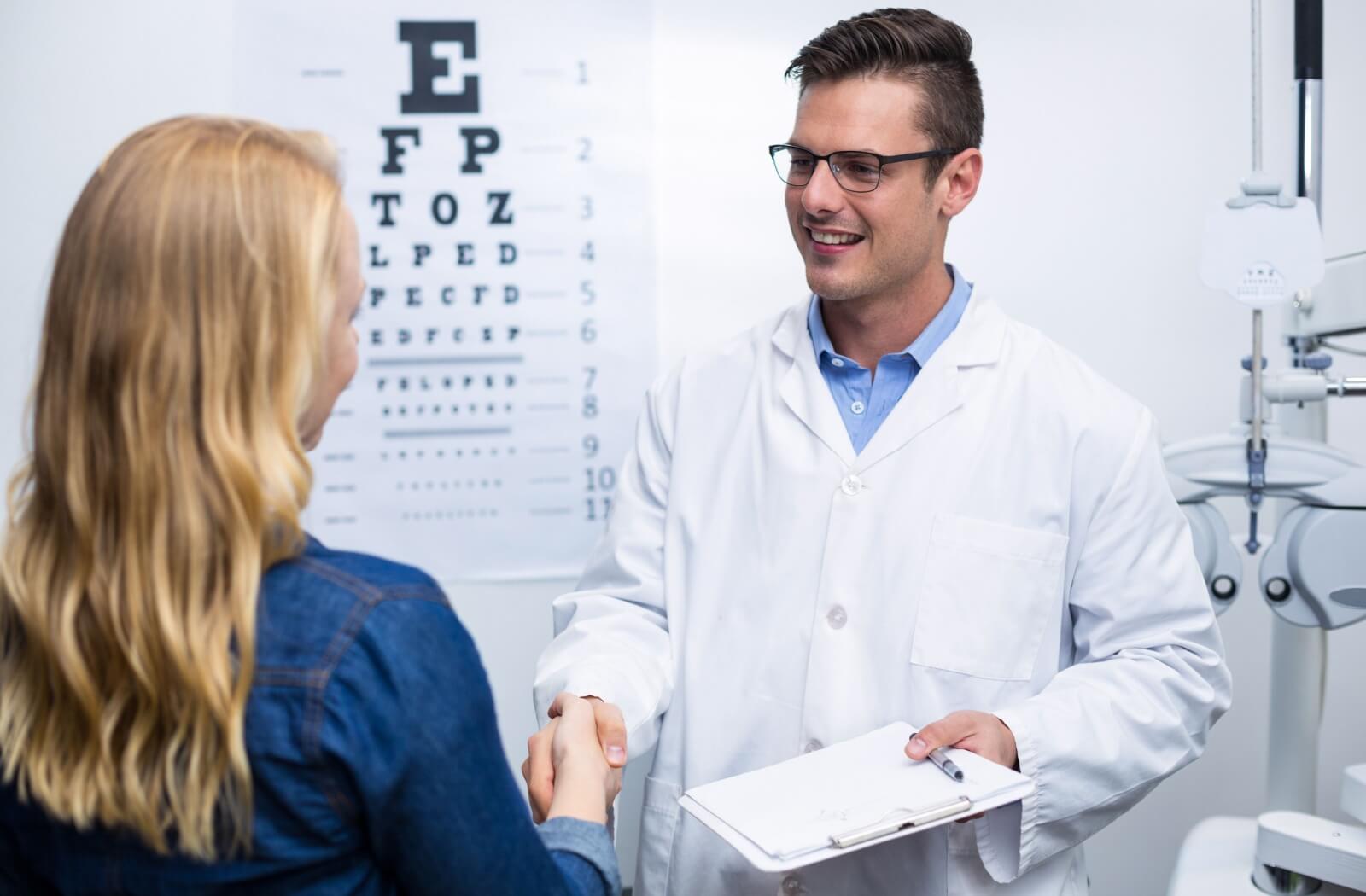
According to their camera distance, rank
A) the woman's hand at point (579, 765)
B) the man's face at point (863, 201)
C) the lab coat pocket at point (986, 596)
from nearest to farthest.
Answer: the woman's hand at point (579, 765) → the lab coat pocket at point (986, 596) → the man's face at point (863, 201)

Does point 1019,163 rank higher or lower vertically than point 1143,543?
higher

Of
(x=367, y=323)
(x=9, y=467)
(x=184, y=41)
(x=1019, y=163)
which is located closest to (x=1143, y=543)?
(x=1019, y=163)

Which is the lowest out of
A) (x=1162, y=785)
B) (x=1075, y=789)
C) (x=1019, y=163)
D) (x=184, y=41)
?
(x=1162, y=785)

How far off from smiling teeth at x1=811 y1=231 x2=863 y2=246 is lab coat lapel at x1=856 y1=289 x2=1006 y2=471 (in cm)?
16

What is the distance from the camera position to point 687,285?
188 centimetres

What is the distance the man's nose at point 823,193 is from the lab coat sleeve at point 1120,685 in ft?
1.36

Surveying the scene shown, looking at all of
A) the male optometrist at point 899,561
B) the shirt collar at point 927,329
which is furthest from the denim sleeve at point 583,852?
the shirt collar at point 927,329

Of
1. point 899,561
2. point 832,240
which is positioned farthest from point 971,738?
point 832,240

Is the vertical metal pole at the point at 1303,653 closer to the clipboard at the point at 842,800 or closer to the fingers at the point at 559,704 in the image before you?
the clipboard at the point at 842,800

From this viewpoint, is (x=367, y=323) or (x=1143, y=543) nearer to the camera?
(x=1143, y=543)

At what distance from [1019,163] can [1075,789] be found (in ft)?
3.47

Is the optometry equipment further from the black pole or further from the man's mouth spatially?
the man's mouth

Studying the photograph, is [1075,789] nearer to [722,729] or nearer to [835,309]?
[722,729]

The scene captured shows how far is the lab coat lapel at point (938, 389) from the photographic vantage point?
4.29ft
